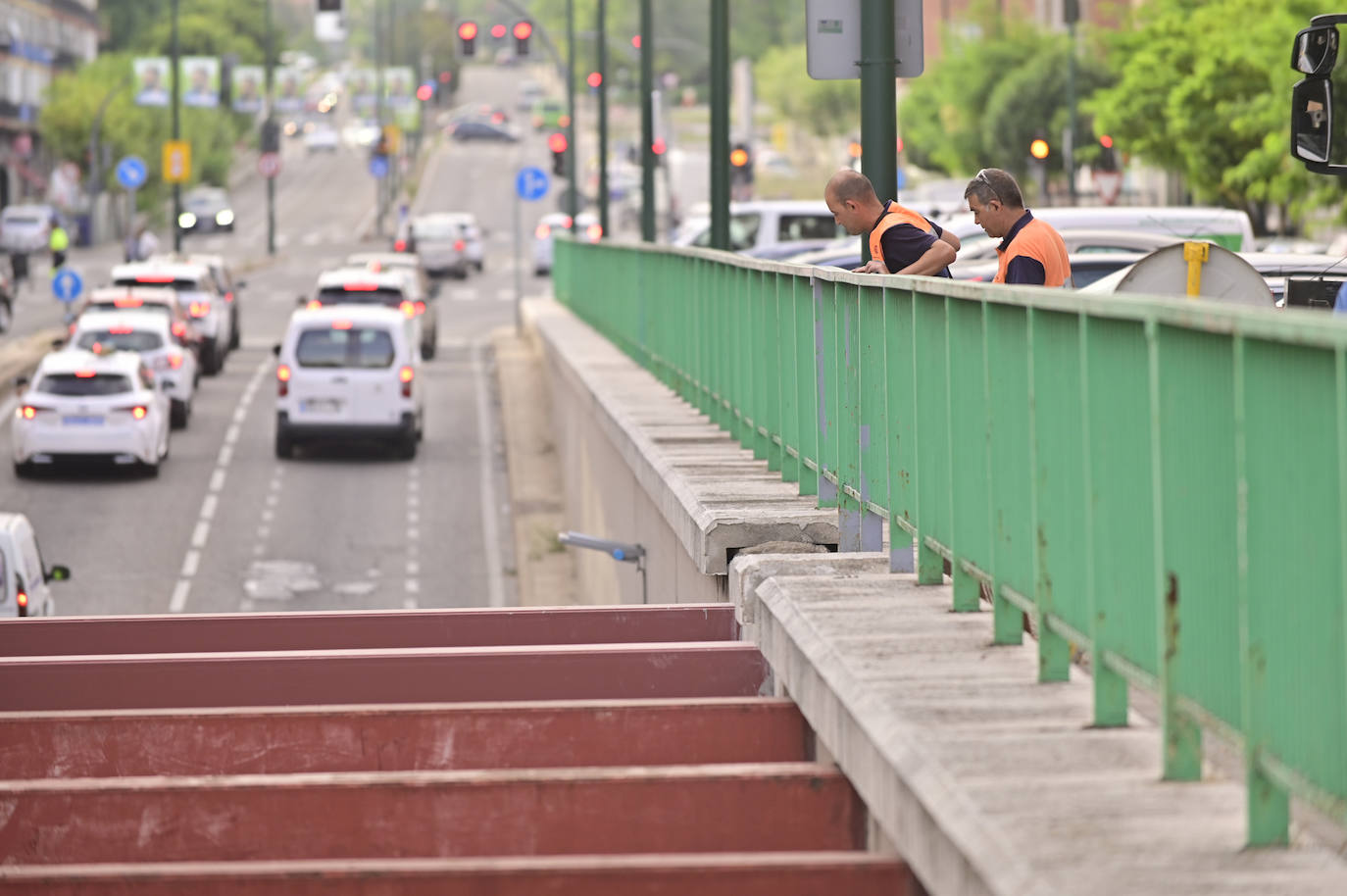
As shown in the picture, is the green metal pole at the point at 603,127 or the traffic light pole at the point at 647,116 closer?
the traffic light pole at the point at 647,116

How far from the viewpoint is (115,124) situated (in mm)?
99125

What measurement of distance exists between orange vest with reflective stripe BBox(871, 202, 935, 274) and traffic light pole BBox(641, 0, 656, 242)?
19985 mm

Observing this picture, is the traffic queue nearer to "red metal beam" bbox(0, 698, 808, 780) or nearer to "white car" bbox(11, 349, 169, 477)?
"white car" bbox(11, 349, 169, 477)

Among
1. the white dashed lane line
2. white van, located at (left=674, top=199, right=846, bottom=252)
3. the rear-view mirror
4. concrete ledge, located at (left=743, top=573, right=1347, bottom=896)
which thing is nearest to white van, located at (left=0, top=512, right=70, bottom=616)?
the white dashed lane line

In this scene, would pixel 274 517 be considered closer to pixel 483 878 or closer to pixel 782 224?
pixel 782 224

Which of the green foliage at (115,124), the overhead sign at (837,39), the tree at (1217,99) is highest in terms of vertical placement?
the green foliage at (115,124)

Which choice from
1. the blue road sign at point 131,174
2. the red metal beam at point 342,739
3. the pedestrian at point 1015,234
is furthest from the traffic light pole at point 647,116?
the blue road sign at point 131,174

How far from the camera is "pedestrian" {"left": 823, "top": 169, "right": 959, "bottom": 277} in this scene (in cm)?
1007

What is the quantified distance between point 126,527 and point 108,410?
292cm

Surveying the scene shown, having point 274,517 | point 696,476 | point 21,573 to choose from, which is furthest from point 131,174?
point 696,476

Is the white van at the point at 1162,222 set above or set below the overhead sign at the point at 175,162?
below

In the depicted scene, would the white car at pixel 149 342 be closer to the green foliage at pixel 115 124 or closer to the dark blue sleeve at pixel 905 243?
the dark blue sleeve at pixel 905 243

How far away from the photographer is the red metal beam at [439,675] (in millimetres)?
8555

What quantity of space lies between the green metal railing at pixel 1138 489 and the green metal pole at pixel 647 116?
2231 centimetres
